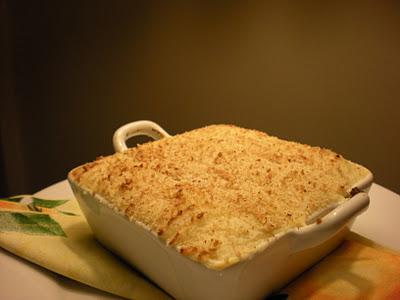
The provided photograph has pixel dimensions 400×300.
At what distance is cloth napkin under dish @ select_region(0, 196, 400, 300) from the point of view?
58 centimetres

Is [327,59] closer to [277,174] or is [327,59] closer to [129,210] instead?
[277,174]

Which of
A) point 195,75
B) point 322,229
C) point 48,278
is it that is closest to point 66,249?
point 48,278

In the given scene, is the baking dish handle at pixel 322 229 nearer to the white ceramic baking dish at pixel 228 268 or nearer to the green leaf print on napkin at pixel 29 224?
the white ceramic baking dish at pixel 228 268

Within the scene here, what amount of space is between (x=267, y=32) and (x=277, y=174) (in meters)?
0.70

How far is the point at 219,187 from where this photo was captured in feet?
1.98

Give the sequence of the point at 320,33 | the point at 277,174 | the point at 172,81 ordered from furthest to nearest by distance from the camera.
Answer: the point at 172,81
the point at 320,33
the point at 277,174

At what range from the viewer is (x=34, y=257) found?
24.3 inches

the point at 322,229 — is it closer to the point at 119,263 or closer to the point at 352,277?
the point at 352,277

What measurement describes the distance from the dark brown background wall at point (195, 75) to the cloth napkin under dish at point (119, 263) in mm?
643

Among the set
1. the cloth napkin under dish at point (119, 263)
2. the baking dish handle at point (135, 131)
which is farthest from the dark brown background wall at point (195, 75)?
the cloth napkin under dish at point (119, 263)

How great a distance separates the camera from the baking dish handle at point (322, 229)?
52 cm

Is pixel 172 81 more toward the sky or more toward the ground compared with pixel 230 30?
more toward the ground

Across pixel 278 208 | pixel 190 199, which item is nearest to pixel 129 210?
pixel 190 199

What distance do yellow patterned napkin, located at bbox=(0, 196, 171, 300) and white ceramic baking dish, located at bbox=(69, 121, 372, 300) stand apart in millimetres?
19
